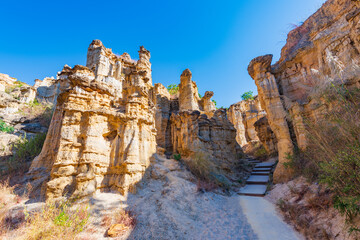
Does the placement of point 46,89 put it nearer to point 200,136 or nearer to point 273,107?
point 200,136

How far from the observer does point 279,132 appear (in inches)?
365

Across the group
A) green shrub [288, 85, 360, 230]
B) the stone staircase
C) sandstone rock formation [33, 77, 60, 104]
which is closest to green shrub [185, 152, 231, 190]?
the stone staircase

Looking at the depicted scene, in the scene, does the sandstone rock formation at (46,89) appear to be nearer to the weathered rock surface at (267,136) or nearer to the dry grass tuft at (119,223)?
the dry grass tuft at (119,223)

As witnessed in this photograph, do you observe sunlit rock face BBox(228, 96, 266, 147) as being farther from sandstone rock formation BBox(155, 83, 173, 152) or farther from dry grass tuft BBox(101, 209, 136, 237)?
dry grass tuft BBox(101, 209, 136, 237)

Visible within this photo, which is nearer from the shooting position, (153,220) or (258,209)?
(153,220)

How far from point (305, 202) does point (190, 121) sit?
24.4 feet

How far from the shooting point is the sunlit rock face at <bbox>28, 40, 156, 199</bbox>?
202 inches

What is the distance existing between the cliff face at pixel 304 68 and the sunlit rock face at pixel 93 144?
756cm

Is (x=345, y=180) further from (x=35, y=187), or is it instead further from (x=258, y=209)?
(x=35, y=187)

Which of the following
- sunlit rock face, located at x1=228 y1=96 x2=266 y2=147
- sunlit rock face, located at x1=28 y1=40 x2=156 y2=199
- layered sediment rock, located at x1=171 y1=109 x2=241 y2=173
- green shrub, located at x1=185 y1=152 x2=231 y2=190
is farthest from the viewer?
sunlit rock face, located at x1=228 y1=96 x2=266 y2=147

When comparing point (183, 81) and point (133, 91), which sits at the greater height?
point (183, 81)

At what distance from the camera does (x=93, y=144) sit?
18.9ft

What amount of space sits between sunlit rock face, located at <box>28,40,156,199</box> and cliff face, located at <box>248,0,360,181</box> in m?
7.56

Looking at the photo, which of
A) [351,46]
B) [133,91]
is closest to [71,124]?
[133,91]
